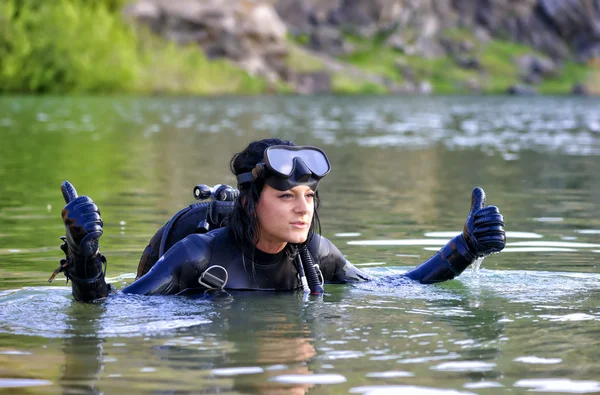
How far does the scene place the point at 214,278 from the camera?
698cm

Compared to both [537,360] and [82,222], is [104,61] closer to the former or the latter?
[82,222]

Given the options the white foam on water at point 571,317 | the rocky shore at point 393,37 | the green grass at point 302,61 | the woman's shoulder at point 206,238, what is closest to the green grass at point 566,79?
the rocky shore at point 393,37

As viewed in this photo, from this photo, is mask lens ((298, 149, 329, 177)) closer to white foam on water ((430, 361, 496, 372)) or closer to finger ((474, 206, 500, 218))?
finger ((474, 206, 500, 218))

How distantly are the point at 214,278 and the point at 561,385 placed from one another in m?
2.38

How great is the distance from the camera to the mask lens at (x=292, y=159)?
660 centimetres

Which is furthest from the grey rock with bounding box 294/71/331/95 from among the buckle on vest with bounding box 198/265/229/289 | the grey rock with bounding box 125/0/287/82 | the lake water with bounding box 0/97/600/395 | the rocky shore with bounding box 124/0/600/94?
the buckle on vest with bounding box 198/265/229/289

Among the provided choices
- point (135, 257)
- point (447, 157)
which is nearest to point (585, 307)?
point (135, 257)

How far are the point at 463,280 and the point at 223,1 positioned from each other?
115 m

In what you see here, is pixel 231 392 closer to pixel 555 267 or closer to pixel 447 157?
pixel 555 267

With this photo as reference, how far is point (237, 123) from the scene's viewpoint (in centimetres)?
3728

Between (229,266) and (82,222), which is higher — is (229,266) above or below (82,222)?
below

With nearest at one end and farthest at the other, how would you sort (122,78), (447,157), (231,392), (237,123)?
(231,392), (447,157), (237,123), (122,78)

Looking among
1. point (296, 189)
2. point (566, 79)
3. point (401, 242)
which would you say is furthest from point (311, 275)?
point (566, 79)

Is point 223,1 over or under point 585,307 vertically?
over
